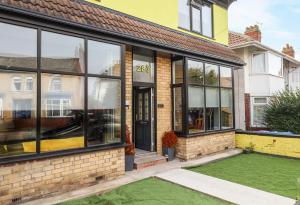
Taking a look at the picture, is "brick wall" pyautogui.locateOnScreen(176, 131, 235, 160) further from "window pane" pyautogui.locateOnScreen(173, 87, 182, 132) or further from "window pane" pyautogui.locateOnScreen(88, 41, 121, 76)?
"window pane" pyautogui.locateOnScreen(88, 41, 121, 76)

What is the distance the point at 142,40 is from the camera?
6996mm

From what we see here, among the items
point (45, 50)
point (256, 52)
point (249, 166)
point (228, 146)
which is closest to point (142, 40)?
point (45, 50)

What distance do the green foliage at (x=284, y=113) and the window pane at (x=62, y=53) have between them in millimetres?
9754

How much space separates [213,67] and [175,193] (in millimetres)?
5740

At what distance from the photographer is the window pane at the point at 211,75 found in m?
9.43

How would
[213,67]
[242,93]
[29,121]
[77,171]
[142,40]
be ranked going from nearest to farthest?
[29,121] < [77,171] < [142,40] < [213,67] < [242,93]

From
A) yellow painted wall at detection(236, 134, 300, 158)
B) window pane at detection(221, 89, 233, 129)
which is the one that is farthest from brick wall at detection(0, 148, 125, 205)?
yellow painted wall at detection(236, 134, 300, 158)

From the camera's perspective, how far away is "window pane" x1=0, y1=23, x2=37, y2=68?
4.86 metres

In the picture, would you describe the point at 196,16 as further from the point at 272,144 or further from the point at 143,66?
the point at 272,144

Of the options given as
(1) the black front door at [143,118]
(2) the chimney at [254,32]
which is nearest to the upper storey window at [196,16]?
(1) the black front door at [143,118]

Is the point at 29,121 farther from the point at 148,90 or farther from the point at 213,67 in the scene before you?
the point at 213,67

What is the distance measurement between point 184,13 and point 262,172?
6446mm

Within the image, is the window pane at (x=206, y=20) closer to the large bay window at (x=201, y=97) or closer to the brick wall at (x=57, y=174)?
the large bay window at (x=201, y=97)

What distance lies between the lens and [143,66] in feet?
27.2
